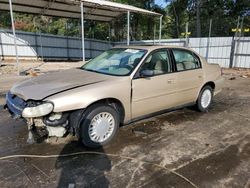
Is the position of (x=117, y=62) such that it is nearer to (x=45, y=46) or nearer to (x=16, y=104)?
(x=16, y=104)

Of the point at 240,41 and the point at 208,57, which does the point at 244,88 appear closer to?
the point at 240,41

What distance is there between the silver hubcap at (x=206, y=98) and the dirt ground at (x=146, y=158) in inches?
26.5

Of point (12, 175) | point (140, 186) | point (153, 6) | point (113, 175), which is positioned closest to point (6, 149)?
point (12, 175)

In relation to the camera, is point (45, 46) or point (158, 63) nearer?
point (158, 63)

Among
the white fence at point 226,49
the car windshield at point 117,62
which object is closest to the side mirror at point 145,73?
the car windshield at point 117,62

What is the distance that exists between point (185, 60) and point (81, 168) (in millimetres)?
3165

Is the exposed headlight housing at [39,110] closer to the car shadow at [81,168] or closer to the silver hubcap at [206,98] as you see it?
the car shadow at [81,168]

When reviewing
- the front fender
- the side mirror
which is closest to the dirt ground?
the front fender

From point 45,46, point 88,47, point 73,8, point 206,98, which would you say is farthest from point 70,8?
point 206,98

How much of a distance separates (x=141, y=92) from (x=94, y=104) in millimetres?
925

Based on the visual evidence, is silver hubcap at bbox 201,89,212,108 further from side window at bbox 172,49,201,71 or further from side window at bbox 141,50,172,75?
side window at bbox 141,50,172,75

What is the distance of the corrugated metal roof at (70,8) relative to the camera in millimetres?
14077

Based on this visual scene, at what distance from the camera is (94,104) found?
353 cm

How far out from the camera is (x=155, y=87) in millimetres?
4219
